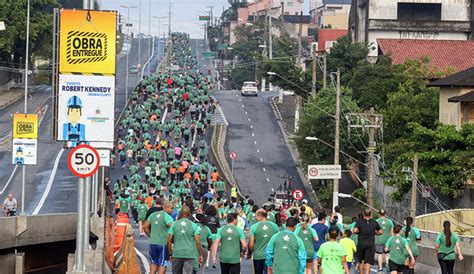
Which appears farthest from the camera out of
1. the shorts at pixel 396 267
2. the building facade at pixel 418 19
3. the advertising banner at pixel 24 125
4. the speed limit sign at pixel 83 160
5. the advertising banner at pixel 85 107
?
the building facade at pixel 418 19

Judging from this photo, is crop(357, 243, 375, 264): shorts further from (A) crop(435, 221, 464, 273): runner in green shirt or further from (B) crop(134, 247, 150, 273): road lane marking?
(B) crop(134, 247, 150, 273): road lane marking

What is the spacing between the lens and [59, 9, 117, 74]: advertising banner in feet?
74.5

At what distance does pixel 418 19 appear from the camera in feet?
343

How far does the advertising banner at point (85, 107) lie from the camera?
22.8 m

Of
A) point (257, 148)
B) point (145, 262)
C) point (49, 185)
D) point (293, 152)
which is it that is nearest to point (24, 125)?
point (145, 262)

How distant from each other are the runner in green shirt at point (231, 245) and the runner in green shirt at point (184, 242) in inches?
15.4

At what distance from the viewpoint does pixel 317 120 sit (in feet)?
249

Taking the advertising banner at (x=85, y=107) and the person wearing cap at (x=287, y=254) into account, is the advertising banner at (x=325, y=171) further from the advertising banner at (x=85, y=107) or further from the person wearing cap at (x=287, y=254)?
the person wearing cap at (x=287, y=254)

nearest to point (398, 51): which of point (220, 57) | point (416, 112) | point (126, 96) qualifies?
point (416, 112)

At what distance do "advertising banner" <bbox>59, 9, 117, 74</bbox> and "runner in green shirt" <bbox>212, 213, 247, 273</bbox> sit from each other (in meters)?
3.29

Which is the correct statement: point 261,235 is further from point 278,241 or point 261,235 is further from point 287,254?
point 287,254

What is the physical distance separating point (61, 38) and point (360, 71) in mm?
64894

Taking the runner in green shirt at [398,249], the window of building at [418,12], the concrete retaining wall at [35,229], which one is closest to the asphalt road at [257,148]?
the window of building at [418,12]

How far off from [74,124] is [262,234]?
12.0ft
